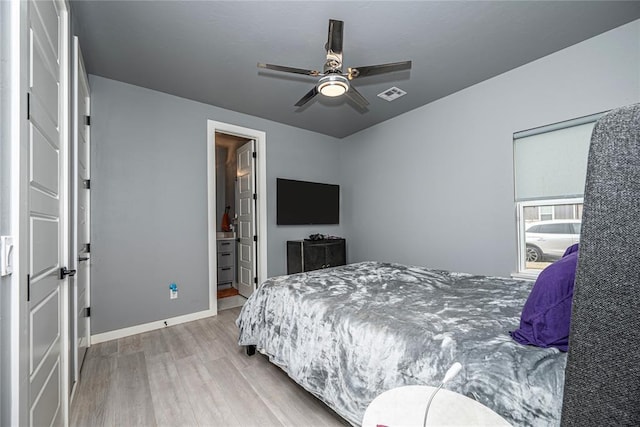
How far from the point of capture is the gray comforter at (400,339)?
3.25ft

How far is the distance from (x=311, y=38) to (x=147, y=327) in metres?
3.38

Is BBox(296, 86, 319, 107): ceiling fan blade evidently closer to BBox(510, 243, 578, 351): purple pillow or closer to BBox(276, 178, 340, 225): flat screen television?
BBox(276, 178, 340, 225): flat screen television

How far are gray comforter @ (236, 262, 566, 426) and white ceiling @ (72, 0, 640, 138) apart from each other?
2.06 meters

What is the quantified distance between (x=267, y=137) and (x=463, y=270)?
3208 mm

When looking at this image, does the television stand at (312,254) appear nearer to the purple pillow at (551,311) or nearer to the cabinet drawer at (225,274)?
the cabinet drawer at (225,274)

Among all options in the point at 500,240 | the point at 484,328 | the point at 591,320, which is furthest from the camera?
the point at 500,240

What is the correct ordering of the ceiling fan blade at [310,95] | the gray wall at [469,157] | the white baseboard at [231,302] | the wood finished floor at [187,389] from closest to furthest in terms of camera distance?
the wood finished floor at [187,389], the ceiling fan blade at [310,95], the gray wall at [469,157], the white baseboard at [231,302]

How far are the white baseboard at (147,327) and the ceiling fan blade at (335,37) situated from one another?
10.5 feet

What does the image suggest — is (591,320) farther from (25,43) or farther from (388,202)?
(388,202)

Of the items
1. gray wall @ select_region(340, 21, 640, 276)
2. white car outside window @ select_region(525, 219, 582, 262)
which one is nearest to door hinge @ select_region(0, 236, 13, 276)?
gray wall @ select_region(340, 21, 640, 276)

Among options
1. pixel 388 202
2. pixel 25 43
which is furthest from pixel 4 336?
pixel 388 202

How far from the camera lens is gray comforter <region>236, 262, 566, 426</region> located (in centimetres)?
99

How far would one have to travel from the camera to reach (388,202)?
4.18 m

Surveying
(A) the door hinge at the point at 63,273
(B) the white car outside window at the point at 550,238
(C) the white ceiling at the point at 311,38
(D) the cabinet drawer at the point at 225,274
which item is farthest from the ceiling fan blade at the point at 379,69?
(D) the cabinet drawer at the point at 225,274
